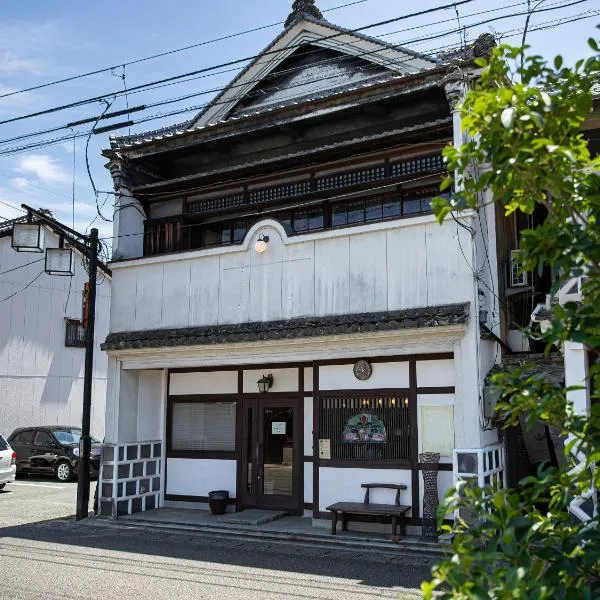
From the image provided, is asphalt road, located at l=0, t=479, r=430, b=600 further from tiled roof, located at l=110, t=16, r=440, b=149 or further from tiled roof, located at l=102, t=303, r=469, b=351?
tiled roof, located at l=110, t=16, r=440, b=149

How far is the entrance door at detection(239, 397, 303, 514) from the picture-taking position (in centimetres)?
1304

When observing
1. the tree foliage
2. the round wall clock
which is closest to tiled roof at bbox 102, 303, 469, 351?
the round wall clock

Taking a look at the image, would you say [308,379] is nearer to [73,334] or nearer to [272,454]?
[272,454]

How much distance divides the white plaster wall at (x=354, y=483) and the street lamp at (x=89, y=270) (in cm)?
466

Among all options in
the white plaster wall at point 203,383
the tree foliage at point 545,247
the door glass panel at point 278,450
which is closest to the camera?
the tree foliage at point 545,247

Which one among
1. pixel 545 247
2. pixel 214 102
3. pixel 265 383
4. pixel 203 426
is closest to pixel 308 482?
pixel 265 383

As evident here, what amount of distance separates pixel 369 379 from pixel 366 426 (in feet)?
2.68

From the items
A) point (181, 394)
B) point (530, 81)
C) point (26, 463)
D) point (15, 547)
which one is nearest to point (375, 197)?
point (181, 394)

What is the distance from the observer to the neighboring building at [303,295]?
1097 cm

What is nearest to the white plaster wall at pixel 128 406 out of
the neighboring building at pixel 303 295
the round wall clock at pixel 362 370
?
the neighboring building at pixel 303 295

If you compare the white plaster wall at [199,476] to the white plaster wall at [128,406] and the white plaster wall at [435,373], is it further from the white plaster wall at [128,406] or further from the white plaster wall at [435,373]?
the white plaster wall at [435,373]

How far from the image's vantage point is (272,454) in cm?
1339

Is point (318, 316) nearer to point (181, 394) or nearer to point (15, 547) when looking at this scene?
point (181, 394)

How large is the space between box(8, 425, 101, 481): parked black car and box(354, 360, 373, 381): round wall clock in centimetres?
1078
